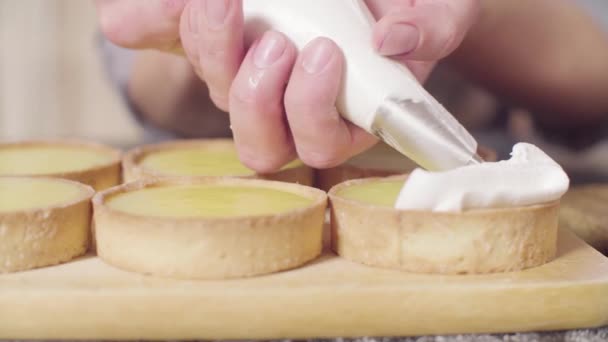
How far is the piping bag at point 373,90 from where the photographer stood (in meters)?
0.84

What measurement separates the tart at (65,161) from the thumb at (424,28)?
0.45m

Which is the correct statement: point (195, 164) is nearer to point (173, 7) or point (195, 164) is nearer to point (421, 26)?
point (173, 7)

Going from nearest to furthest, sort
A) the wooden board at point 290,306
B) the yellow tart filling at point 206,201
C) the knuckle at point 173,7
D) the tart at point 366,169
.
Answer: the wooden board at point 290,306 → the yellow tart filling at point 206,201 → the knuckle at point 173,7 → the tart at point 366,169

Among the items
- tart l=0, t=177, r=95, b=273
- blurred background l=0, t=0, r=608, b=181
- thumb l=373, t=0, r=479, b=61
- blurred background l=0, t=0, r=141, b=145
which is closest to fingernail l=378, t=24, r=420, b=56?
thumb l=373, t=0, r=479, b=61

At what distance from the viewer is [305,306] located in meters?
0.74

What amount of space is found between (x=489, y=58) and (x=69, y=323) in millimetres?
1111

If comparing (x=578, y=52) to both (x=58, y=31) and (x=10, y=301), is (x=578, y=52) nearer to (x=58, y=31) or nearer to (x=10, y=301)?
(x=10, y=301)

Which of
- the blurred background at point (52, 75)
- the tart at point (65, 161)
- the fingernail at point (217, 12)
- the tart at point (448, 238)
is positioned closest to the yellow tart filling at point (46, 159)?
the tart at point (65, 161)

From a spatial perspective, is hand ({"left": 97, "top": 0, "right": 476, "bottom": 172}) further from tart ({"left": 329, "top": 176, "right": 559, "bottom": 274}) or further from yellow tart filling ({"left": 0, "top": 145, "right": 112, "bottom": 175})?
yellow tart filling ({"left": 0, "top": 145, "right": 112, "bottom": 175})

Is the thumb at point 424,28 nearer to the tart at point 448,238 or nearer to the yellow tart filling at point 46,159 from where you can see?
the tart at point 448,238

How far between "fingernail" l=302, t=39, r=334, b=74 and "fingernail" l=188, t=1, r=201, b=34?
141mm

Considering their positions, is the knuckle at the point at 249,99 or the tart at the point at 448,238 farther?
the knuckle at the point at 249,99

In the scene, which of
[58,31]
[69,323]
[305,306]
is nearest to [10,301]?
[69,323]

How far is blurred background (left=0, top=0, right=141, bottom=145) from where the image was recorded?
9.44ft
